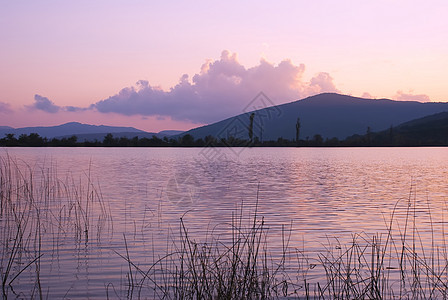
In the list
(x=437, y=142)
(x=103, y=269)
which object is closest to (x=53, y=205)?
(x=103, y=269)

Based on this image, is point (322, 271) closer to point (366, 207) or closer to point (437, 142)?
point (366, 207)

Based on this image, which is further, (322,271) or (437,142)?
(437,142)

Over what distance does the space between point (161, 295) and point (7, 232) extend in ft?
20.4

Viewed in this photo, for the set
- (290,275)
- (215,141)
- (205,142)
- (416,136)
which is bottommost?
(290,275)

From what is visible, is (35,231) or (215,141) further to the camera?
(215,141)

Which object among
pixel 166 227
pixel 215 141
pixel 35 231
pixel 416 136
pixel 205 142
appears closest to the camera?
pixel 35 231

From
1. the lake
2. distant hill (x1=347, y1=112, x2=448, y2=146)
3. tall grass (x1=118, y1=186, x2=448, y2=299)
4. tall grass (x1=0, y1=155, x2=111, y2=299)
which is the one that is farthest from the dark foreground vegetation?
tall grass (x1=118, y1=186, x2=448, y2=299)

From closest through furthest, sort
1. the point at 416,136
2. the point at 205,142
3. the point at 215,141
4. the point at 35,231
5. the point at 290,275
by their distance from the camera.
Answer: the point at 290,275
the point at 35,231
the point at 215,141
the point at 205,142
the point at 416,136

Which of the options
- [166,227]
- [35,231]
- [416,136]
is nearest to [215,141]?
[166,227]

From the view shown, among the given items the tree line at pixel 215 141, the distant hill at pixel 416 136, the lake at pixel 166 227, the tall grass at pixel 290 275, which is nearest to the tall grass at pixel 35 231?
the lake at pixel 166 227

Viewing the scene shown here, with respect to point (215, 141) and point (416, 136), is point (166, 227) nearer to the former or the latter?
point (215, 141)

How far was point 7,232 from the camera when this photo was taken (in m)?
11.5

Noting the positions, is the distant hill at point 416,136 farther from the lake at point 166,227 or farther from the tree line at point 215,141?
the lake at point 166,227

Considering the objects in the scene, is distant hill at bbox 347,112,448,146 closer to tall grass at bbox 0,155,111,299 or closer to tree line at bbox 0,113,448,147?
tree line at bbox 0,113,448,147
